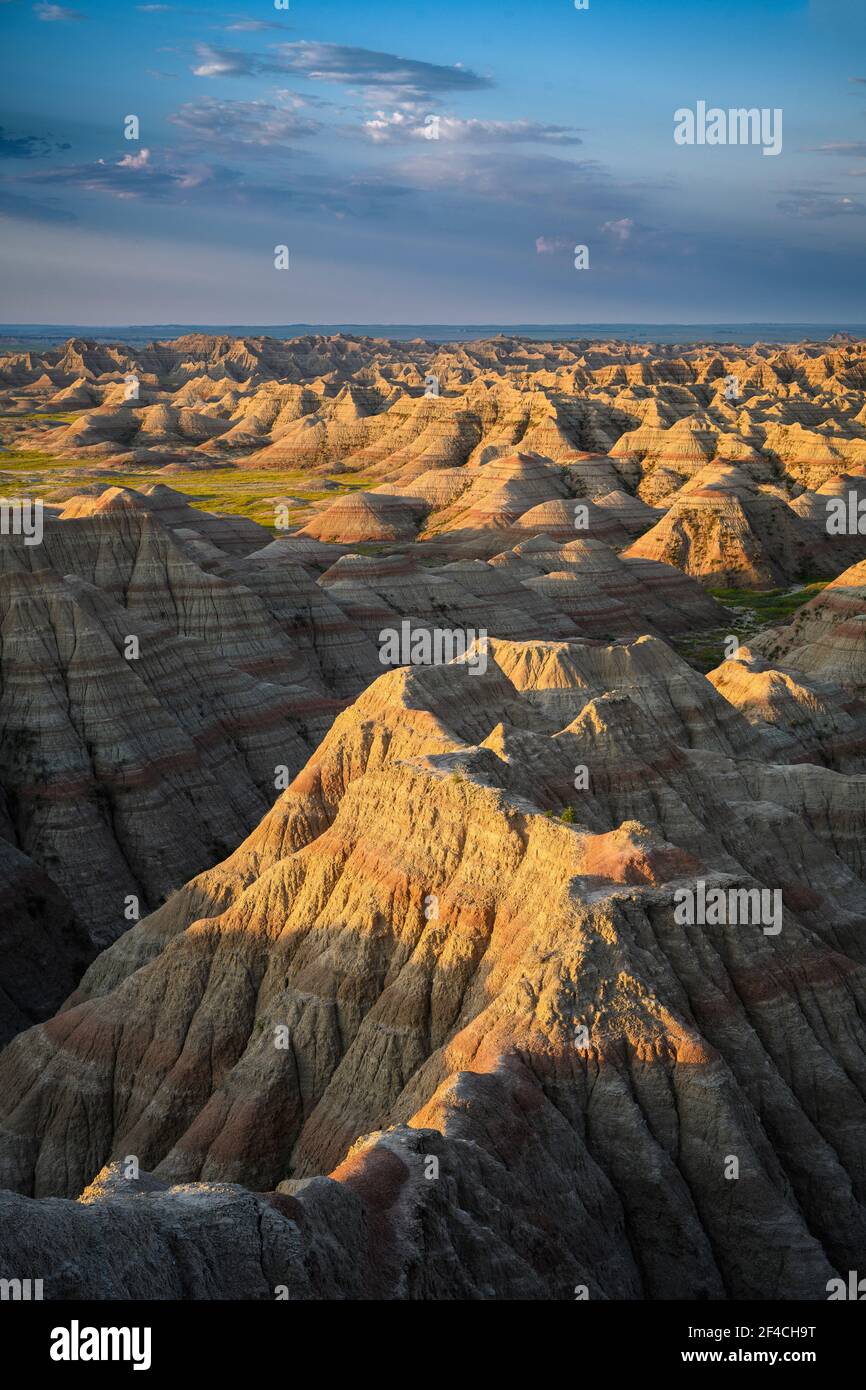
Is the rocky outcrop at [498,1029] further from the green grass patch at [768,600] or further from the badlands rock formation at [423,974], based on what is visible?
the green grass patch at [768,600]

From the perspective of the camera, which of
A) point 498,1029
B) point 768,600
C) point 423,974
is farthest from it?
point 768,600

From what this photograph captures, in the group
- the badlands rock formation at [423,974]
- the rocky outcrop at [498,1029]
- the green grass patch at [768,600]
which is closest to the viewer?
the badlands rock formation at [423,974]

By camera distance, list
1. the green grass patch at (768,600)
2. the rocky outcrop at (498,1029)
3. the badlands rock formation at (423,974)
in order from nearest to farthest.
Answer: the badlands rock formation at (423,974), the rocky outcrop at (498,1029), the green grass patch at (768,600)

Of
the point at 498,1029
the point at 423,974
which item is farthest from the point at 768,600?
the point at 498,1029

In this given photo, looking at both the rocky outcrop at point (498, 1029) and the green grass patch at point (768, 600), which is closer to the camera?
the rocky outcrop at point (498, 1029)

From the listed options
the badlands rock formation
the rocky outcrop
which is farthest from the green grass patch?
the rocky outcrop

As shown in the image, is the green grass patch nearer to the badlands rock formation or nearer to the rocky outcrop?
the badlands rock formation

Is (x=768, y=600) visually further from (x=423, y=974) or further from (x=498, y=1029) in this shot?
(x=498, y=1029)

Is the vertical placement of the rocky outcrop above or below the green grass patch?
below

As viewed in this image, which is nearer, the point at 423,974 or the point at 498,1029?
the point at 498,1029

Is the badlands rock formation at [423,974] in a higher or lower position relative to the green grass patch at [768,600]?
lower

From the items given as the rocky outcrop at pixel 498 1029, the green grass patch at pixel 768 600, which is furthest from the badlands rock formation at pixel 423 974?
the green grass patch at pixel 768 600

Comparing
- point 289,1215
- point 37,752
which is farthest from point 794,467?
point 289,1215

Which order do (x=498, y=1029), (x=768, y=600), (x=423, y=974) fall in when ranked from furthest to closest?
(x=768, y=600)
(x=423, y=974)
(x=498, y=1029)
